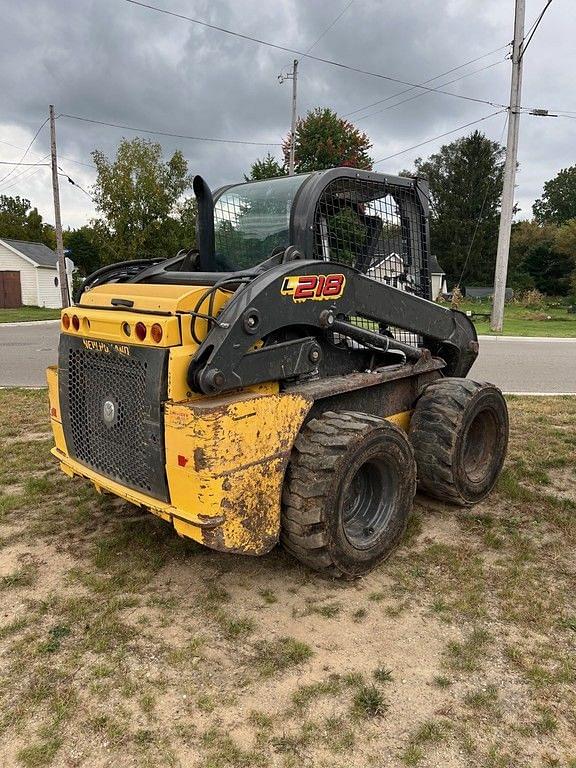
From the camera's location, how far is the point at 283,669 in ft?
8.98

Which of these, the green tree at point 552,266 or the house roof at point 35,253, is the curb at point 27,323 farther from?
the green tree at point 552,266

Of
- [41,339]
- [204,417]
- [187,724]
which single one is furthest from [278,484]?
[41,339]

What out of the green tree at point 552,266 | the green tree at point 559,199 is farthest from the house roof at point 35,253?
the green tree at point 559,199

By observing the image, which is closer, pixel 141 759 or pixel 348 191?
pixel 141 759

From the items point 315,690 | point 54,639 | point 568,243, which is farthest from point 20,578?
point 568,243

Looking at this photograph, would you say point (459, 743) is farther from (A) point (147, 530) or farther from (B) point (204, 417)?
(A) point (147, 530)

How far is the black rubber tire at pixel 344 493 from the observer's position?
125 inches

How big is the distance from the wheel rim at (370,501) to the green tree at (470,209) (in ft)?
168

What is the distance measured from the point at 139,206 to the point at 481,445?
2358 centimetres

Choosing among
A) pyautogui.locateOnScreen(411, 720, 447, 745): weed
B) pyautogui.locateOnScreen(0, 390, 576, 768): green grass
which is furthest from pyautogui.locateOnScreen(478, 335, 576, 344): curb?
pyautogui.locateOnScreen(411, 720, 447, 745): weed

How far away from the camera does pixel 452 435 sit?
13.5 feet

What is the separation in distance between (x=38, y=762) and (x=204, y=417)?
1452mm

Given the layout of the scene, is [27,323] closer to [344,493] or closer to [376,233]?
[376,233]

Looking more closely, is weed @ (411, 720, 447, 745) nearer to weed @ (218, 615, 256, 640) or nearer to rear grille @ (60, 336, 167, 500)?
weed @ (218, 615, 256, 640)
